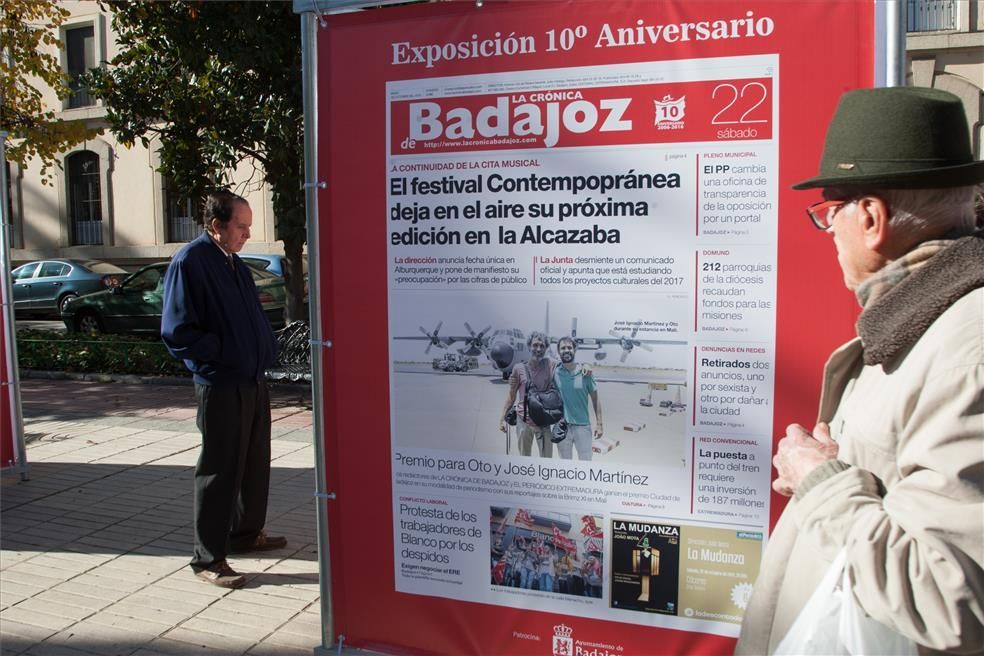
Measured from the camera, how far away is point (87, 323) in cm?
1628

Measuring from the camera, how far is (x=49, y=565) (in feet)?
→ 15.7

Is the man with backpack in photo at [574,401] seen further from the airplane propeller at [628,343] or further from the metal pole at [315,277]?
the metal pole at [315,277]

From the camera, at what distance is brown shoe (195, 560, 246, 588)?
4.40 meters

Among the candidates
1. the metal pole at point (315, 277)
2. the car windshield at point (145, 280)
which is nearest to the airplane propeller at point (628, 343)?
the metal pole at point (315, 277)

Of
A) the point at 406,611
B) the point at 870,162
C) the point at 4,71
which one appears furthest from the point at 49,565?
the point at 4,71

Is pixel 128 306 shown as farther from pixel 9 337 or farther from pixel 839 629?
pixel 839 629

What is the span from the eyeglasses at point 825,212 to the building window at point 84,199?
28777 mm

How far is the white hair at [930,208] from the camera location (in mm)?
1631

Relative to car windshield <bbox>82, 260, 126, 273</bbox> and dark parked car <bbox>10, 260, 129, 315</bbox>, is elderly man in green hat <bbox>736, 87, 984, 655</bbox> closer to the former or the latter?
dark parked car <bbox>10, 260, 129, 315</bbox>

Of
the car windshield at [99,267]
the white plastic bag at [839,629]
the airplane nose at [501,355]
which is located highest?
the car windshield at [99,267]

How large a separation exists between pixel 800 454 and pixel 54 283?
23455 millimetres

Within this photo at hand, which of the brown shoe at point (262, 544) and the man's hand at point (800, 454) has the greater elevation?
the man's hand at point (800, 454)

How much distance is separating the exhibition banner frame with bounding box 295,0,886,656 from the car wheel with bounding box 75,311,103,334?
1476 cm

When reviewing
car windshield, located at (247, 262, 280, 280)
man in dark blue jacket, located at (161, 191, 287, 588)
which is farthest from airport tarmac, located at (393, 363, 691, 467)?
car windshield, located at (247, 262, 280, 280)
